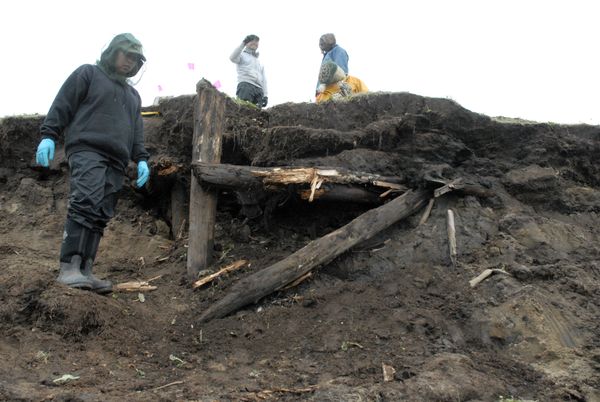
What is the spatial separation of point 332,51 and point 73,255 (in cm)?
520

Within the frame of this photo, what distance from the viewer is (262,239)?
21.3ft

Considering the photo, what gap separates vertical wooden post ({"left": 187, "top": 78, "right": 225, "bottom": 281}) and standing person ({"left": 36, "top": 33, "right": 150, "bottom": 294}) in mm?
858

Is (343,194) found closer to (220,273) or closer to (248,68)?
(220,273)

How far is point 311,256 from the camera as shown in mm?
5438

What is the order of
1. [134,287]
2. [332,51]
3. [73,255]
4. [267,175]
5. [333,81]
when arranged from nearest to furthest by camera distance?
[73,255] < [134,287] < [267,175] < [333,81] < [332,51]

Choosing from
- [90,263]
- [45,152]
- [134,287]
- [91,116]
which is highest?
[91,116]

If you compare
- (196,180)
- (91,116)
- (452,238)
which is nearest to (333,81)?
(196,180)

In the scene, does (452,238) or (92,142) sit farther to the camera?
(452,238)

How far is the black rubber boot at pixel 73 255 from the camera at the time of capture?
4855 millimetres

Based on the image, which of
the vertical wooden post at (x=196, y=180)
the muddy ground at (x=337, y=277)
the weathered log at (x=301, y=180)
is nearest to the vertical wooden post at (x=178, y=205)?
the muddy ground at (x=337, y=277)

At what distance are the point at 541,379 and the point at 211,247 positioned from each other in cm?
337

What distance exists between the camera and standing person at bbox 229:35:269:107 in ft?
29.4

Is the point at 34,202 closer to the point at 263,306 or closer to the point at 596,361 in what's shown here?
the point at 263,306

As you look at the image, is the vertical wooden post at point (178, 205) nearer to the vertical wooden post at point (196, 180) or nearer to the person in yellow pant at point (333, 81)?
the vertical wooden post at point (196, 180)
